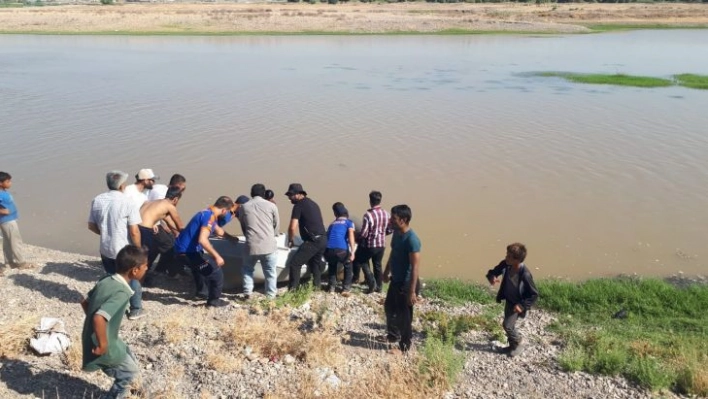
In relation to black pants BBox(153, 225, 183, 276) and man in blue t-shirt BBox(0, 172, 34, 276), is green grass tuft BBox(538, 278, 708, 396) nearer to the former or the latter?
black pants BBox(153, 225, 183, 276)

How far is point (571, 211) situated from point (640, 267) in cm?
259

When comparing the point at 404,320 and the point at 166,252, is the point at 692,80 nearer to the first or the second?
the point at 404,320

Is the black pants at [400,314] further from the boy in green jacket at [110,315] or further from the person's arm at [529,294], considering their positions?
the boy in green jacket at [110,315]

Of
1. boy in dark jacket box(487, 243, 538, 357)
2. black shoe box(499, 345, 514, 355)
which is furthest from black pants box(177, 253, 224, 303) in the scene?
black shoe box(499, 345, 514, 355)

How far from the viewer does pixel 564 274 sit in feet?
32.6

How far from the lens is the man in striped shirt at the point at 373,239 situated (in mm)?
8258

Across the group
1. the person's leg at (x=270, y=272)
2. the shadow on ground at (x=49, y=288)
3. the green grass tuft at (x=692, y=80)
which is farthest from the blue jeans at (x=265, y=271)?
the green grass tuft at (x=692, y=80)

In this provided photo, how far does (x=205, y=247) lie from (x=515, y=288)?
3.63 metres

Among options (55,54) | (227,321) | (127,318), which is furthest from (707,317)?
(55,54)

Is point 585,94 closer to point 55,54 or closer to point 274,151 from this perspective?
point 274,151

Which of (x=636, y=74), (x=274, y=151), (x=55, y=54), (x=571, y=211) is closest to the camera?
(x=571, y=211)

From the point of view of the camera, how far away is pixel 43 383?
5.59 m

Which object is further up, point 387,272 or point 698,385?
point 387,272

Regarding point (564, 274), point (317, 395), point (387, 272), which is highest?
point (387, 272)
